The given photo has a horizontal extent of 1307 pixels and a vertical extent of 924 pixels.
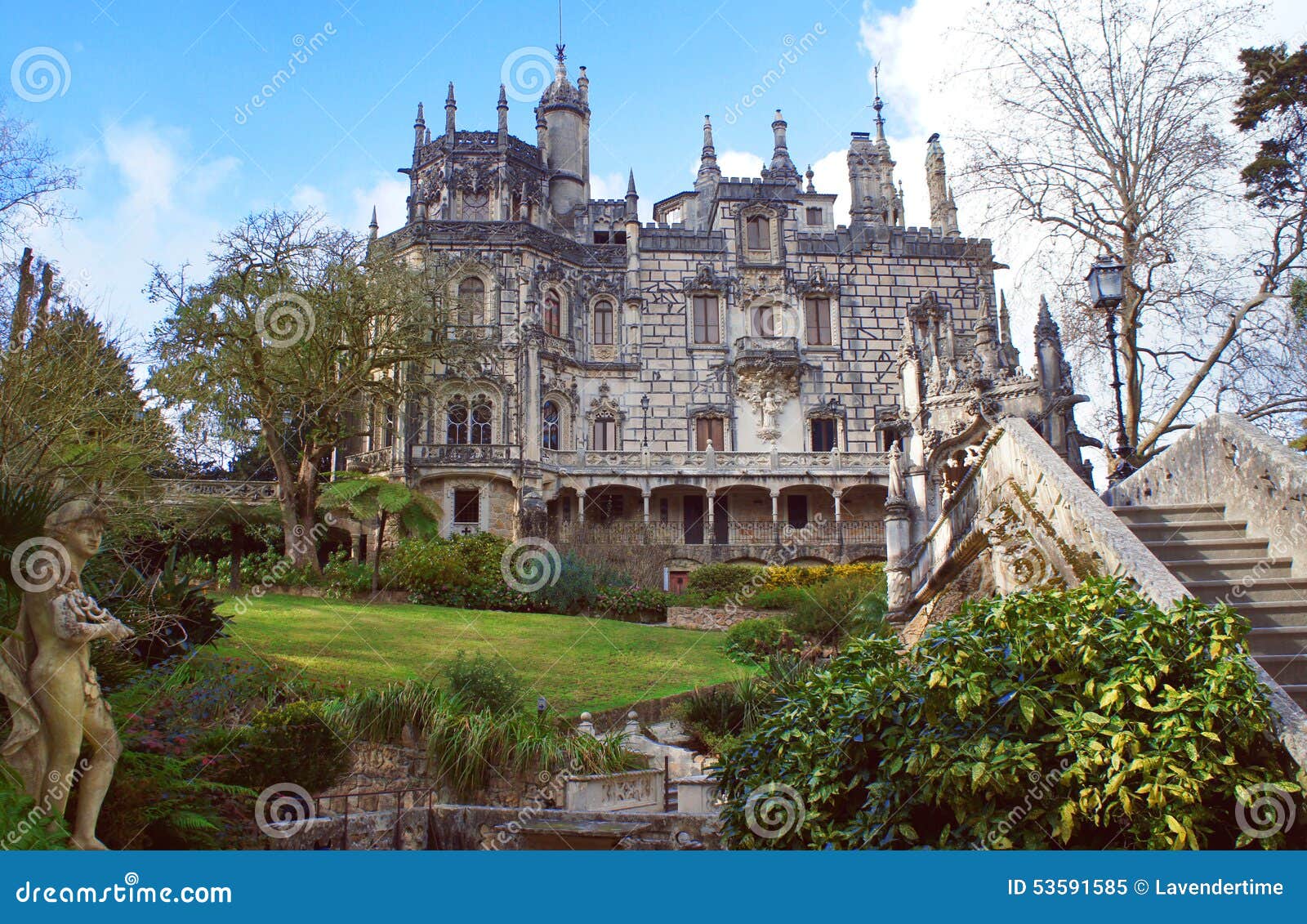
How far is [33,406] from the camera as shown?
46.5 feet

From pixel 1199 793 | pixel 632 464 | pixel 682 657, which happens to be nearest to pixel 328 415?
pixel 632 464

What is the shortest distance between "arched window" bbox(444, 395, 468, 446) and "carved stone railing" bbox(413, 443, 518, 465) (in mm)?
1151

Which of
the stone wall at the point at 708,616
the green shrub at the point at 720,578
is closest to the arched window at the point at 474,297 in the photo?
the green shrub at the point at 720,578

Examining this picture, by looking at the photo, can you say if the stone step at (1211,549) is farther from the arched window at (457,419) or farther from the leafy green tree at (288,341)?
the arched window at (457,419)

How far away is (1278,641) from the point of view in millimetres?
7191

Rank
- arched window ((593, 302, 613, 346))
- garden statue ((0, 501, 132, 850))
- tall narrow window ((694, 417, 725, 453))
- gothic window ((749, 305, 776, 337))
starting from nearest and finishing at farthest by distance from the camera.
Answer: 1. garden statue ((0, 501, 132, 850))
2. tall narrow window ((694, 417, 725, 453))
3. arched window ((593, 302, 613, 346))
4. gothic window ((749, 305, 776, 337))

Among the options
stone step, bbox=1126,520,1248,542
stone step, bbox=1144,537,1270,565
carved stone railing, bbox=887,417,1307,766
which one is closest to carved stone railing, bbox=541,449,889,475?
carved stone railing, bbox=887,417,1307,766

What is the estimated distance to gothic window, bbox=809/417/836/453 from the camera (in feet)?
130

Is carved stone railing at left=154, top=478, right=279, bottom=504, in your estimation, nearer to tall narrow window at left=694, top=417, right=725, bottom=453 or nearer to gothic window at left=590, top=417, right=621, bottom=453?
gothic window at left=590, top=417, right=621, bottom=453

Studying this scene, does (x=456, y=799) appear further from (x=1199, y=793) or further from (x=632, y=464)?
(x=632, y=464)

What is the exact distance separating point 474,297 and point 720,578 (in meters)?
14.8

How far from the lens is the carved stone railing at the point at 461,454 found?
34812 mm

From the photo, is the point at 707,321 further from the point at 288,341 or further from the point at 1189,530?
the point at 1189,530

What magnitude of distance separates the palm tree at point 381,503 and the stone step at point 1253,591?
22.4 metres
